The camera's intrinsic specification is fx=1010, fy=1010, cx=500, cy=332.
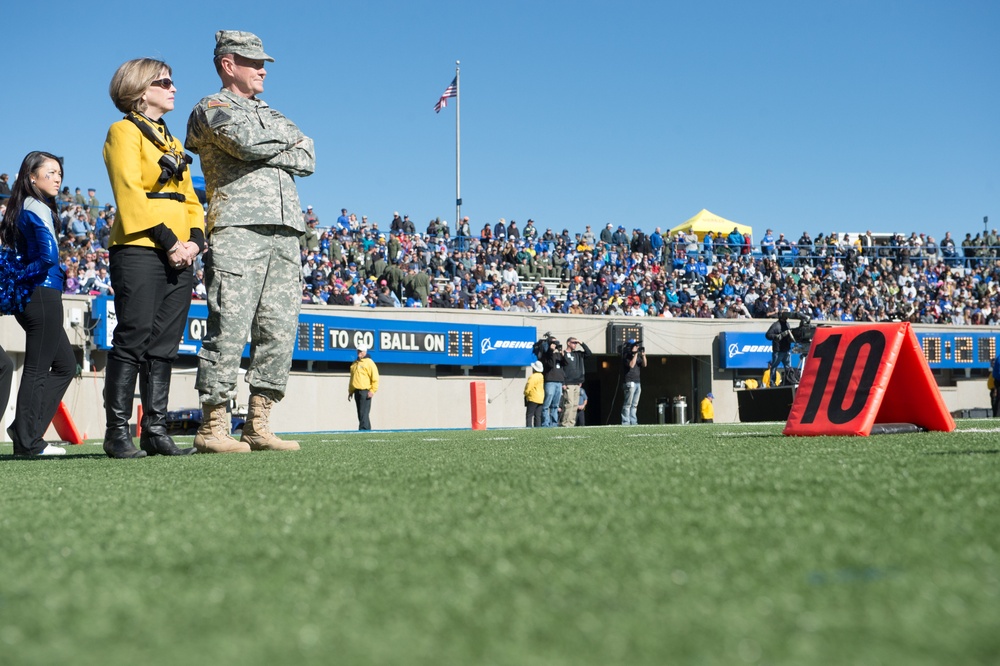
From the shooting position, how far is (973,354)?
30.4 meters

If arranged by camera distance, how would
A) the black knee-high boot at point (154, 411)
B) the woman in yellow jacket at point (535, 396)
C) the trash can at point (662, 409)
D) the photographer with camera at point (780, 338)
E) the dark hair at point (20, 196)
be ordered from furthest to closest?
1. the trash can at point (662, 409)
2. the woman in yellow jacket at point (535, 396)
3. the photographer with camera at point (780, 338)
4. the dark hair at point (20, 196)
5. the black knee-high boot at point (154, 411)

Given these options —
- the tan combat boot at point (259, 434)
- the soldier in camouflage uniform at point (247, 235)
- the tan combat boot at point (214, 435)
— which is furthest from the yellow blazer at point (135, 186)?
the tan combat boot at point (259, 434)

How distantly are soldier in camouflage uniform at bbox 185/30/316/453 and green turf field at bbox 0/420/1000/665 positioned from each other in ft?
6.72

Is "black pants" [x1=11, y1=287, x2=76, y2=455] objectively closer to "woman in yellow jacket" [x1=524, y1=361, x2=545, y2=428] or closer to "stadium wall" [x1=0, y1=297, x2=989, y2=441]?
"woman in yellow jacket" [x1=524, y1=361, x2=545, y2=428]

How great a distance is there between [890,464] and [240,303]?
10.1 ft

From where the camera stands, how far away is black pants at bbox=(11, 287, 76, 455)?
17.9 feet

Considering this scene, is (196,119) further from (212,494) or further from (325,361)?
(325,361)

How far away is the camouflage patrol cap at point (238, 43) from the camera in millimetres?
4996

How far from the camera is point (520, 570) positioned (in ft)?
4.82

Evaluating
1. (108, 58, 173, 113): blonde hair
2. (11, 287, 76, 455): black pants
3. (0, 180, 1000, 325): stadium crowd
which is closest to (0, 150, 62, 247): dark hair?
(11, 287, 76, 455): black pants

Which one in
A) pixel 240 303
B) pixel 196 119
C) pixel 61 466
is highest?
pixel 196 119

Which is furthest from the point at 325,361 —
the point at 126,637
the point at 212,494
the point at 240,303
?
the point at 126,637

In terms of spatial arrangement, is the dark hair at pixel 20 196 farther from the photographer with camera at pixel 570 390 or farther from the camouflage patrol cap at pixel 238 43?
the photographer with camera at pixel 570 390

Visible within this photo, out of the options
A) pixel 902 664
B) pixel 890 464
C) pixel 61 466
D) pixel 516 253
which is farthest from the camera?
pixel 516 253
